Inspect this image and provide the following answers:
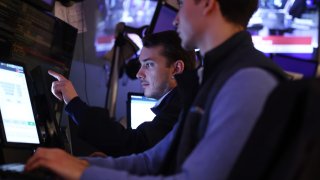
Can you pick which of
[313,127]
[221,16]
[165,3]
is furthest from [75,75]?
[313,127]

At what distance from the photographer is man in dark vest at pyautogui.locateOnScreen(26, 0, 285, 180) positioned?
87 cm

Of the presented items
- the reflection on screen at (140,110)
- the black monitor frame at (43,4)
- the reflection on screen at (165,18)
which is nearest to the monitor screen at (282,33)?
the reflection on screen at (165,18)

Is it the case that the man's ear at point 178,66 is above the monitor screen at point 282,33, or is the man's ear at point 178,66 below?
below

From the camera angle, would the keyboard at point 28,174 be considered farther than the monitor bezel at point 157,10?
No

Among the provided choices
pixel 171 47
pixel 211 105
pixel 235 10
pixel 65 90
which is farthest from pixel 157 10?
pixel 211 105

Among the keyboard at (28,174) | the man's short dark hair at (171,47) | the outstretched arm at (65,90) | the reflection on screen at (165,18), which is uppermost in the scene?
the reflection on screen at (165,18)

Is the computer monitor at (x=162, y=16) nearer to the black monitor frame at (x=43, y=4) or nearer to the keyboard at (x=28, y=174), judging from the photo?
the black monitor frame at (x=43, y=4)

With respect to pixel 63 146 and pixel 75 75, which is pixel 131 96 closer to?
pixel 75 75

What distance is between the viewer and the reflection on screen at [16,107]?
135 centimetres

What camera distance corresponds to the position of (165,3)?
231cm

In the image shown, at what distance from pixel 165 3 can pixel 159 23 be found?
0.14m

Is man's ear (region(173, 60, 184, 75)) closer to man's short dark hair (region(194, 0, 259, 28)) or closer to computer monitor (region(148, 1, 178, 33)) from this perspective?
computer monitor (region(148, 1, 178, 33))

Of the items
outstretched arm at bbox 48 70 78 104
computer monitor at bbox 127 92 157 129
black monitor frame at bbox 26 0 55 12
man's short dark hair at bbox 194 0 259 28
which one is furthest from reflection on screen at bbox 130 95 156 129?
man's short dark hair at bbox 194 0 259 28

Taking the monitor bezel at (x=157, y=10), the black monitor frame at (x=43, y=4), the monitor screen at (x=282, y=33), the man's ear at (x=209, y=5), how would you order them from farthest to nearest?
the monitor screen at (x=282, y=33) → the monitor bezel at (x=157, y=10) → the black monitor frame at (x=43, y=4) → the man's ear at (x=209, y=5)
